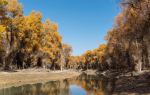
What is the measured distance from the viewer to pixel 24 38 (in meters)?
77.8

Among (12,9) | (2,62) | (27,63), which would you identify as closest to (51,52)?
(27,63)

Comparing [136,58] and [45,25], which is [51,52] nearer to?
[45,25]

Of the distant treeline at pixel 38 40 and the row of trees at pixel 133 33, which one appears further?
the distant treeline at pixel 38 40

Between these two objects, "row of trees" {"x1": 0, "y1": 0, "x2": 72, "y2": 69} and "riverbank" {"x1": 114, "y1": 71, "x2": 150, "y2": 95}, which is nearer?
"riverbank" {"x1": 114, "y1": 71, "x2": 150, "y2": 95}

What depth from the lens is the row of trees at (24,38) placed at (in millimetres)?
67625

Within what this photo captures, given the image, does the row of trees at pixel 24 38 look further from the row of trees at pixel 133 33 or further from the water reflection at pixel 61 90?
the row of trees at pixel 133 33

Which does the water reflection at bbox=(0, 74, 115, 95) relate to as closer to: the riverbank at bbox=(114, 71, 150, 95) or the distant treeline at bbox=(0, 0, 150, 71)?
the riverbank at bbox=(114, 71, 150, 95)

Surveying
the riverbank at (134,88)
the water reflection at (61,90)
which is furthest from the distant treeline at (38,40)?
the water reflection at (61,90)

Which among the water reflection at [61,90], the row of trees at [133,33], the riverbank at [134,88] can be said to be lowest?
the water reflection at [61,90]

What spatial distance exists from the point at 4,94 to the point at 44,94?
5120 mm

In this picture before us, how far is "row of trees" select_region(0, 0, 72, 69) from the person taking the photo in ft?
222

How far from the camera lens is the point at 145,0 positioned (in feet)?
105

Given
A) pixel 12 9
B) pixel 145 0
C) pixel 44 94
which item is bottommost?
pixel 44 94

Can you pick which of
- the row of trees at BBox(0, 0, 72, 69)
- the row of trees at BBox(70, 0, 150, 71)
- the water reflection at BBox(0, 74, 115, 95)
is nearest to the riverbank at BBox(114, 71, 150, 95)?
the water reflection at BBox(0, 74, 115, 95)
